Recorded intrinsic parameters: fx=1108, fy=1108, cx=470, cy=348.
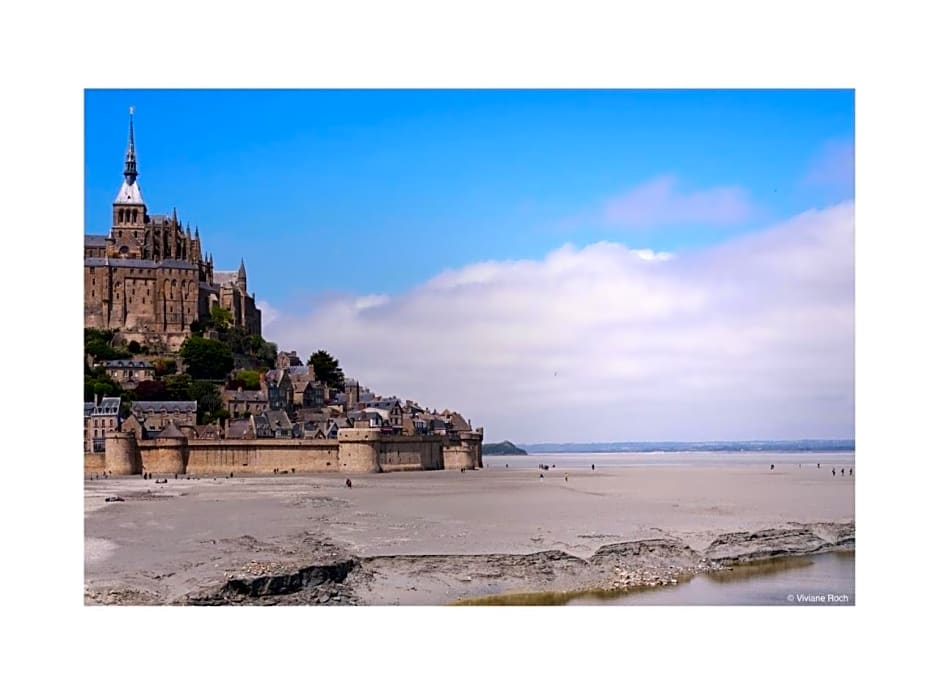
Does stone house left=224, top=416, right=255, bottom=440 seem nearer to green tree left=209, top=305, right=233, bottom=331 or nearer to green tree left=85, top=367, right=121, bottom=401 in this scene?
green tree left=85, top=367, right=121, bottom=401

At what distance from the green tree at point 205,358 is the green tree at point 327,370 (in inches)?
92.5

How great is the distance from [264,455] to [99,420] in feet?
11.4

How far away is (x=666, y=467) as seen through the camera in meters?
25.3

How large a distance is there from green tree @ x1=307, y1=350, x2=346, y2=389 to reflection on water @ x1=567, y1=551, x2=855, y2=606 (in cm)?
1578

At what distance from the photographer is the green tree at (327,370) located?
2770 centimetres

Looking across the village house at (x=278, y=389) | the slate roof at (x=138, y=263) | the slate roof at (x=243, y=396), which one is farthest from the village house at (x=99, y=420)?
the slate roof at (x=138, y=263)

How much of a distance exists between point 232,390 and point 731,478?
40.9ft

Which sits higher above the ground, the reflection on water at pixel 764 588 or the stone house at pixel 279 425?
the stone house at pixel 279 425

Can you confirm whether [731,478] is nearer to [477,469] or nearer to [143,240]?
[477,469]

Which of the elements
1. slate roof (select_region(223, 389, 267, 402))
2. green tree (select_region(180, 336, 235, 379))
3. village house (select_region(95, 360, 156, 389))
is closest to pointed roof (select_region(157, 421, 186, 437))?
village house (select_region(95, 360, 156, 389))

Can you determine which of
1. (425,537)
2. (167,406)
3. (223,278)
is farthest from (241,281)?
(425,537)

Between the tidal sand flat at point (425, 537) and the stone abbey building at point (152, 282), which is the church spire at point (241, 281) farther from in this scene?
the tidal sand flat at point (425, 537)

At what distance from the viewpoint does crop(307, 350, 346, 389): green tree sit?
27703 millimetres
